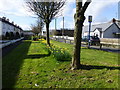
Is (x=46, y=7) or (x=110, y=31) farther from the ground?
(x=46, y=7)

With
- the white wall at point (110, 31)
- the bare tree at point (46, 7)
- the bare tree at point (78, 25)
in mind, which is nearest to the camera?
the bare tree at point (78, 25)

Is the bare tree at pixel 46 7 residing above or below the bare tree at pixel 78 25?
above

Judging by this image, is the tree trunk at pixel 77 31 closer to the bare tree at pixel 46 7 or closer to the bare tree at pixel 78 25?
the bare tree at pixel 78 25

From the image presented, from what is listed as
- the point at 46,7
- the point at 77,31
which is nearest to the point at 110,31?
the point at 46,7

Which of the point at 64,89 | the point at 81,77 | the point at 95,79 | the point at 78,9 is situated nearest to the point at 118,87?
the point at 95,79

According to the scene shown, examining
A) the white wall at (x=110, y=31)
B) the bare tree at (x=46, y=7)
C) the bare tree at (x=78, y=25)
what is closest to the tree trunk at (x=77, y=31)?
the bare tree at (x=78, y=25)

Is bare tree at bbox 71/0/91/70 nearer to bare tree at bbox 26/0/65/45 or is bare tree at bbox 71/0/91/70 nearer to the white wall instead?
bare tree at bbox 26/0/65/45

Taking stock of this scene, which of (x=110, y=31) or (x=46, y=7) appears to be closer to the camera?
(x=46, y=7)

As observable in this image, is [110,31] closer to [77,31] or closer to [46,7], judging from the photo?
[46,7]

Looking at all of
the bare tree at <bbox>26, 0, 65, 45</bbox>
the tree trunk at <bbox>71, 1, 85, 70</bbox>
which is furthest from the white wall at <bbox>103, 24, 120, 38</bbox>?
the tree trunk at <bbox>71, 1, 85, 70</bbox>

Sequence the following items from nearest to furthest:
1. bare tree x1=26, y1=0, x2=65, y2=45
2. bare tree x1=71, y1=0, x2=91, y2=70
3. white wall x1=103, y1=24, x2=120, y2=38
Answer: bare tree x1=71, y1=0, x2=91, y2=70 → bare tree x1=26, y1=0, x2=65, y2=45 → white wall x1=103, y1=24, x2=120, y2=38

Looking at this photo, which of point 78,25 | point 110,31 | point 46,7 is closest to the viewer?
point 78,25

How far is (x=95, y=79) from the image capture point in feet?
13.6

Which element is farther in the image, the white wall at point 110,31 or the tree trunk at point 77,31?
the white wall at point 110,31
